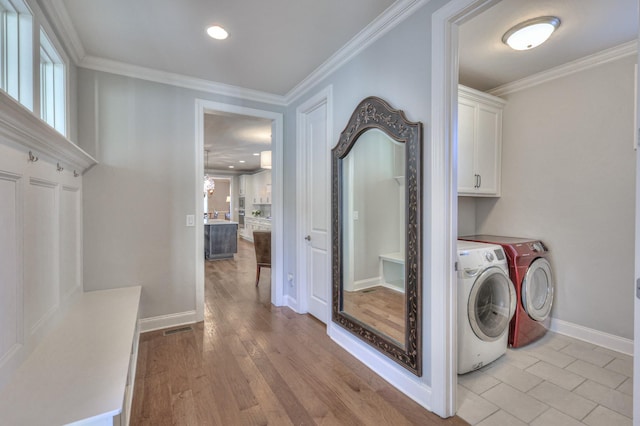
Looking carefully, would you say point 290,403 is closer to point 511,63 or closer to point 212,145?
point 511,63

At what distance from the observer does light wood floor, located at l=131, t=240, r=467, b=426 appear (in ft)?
5.45

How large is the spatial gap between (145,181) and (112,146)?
39cm

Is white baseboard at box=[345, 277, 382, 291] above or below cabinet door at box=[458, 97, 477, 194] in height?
below

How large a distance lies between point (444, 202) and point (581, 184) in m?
1.97

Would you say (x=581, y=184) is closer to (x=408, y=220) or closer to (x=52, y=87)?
(x=408, y=220)

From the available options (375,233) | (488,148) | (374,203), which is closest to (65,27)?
(374,203)

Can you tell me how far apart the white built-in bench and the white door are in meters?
1.63

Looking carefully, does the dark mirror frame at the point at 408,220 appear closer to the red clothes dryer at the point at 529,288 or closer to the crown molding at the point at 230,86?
the crown molding at the point at 230,86

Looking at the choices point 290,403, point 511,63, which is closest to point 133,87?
point 290,403

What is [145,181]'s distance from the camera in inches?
109

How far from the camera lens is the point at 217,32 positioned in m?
2.12

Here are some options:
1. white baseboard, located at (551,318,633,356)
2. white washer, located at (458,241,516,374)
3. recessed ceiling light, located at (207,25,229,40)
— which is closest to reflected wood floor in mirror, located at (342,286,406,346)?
white washer, located at (458,241,516,374)

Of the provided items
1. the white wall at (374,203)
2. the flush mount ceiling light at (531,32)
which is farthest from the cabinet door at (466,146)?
the white wall at (374,203)

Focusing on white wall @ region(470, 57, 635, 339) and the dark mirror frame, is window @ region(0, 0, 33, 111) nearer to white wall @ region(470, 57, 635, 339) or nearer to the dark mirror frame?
the dark mirror frame
